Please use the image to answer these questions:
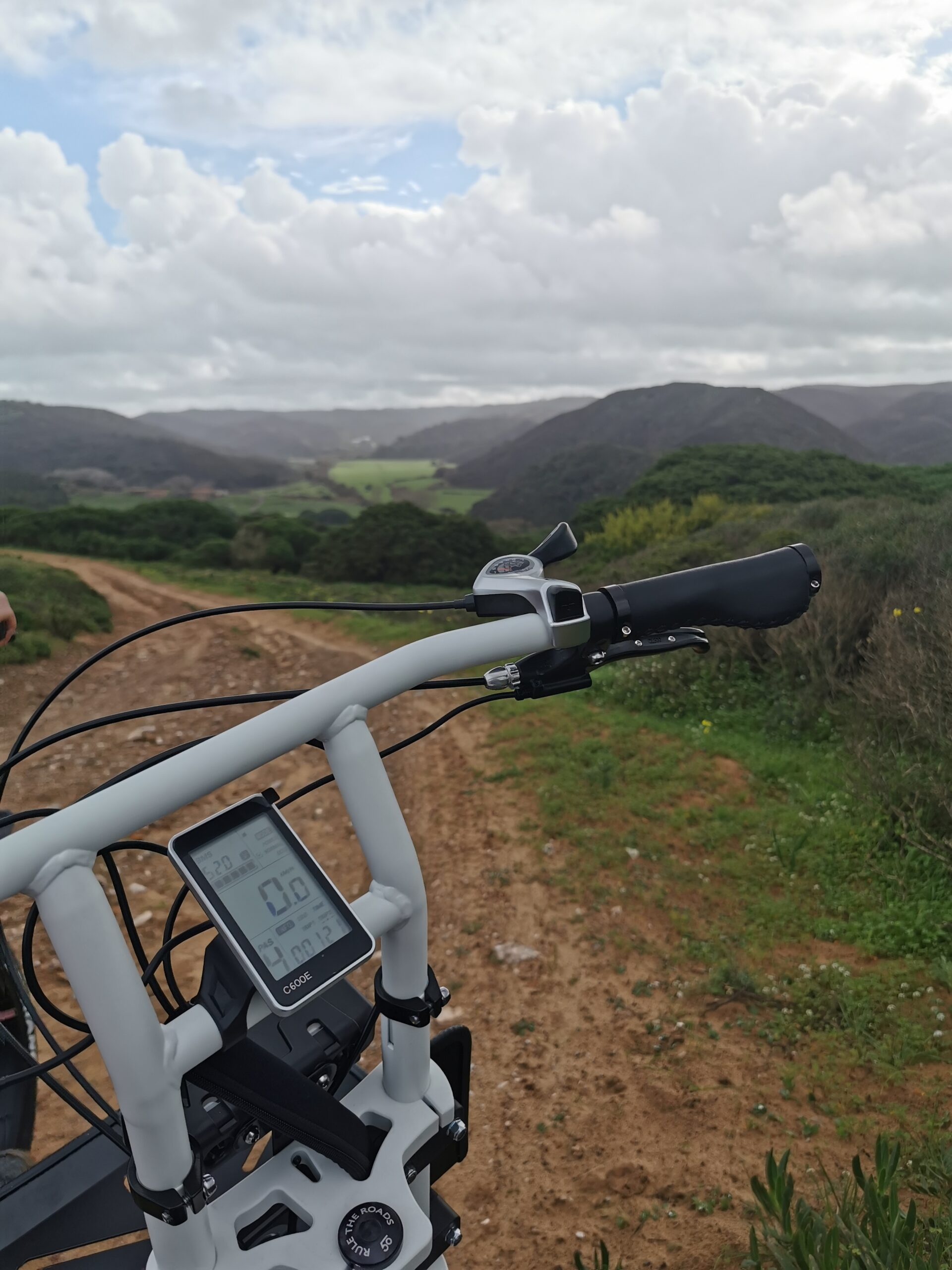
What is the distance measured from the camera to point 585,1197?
3.05 metres

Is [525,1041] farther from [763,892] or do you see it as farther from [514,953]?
[763,892]

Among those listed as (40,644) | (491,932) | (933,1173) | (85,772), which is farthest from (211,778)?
(40,644)

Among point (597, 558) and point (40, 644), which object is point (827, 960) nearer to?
point (40, 644)

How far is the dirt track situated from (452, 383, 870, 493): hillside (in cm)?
2422

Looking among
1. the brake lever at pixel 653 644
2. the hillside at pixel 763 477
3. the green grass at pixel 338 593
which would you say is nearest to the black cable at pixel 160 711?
A: the brake lever at pixel 653 644

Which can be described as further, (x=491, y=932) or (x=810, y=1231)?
(x=491, y=932)

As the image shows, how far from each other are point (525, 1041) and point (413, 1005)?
2.86 m

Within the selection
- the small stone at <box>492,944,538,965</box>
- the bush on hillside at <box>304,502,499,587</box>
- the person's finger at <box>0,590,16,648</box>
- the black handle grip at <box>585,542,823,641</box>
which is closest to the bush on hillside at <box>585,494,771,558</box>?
the bush on hillside at <box>304,502,499,587</box>

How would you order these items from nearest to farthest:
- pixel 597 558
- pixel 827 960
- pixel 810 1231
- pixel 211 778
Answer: pixel 211 778 → pixel 810 1231 → pixel 827 960 → pixel 597 558

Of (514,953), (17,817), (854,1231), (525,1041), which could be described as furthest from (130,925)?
(514,953)

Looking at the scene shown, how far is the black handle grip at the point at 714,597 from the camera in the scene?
4.85ft

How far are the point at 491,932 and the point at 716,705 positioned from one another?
11.6 ft

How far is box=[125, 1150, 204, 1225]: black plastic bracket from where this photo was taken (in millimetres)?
1122

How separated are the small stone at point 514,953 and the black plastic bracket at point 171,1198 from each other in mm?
3503
